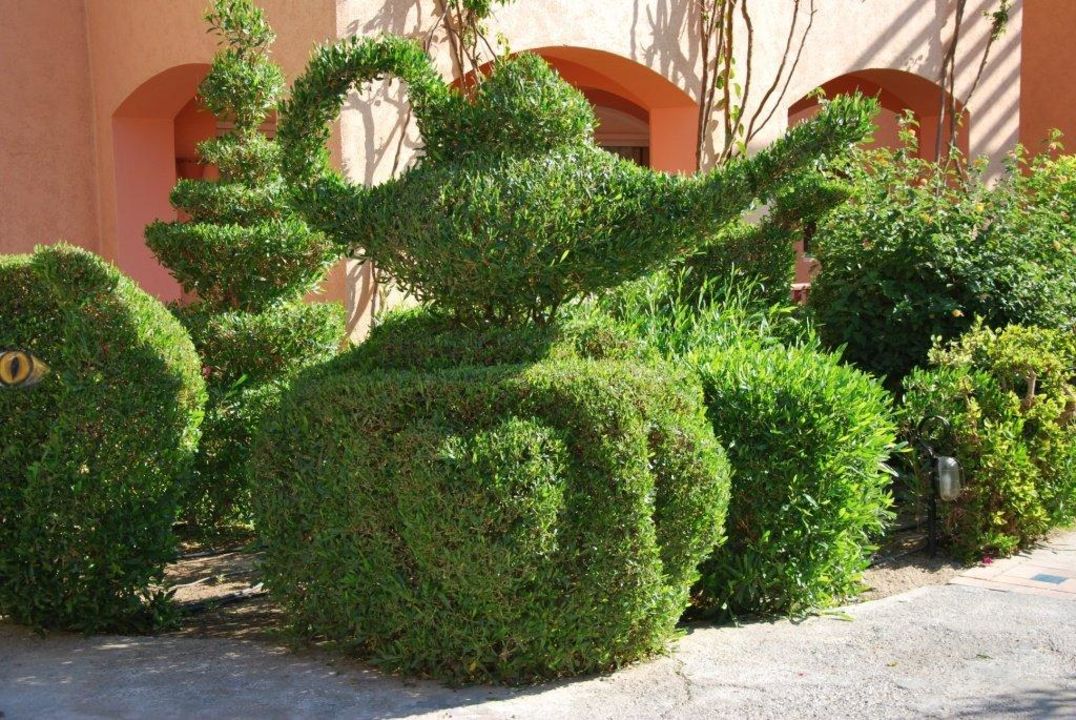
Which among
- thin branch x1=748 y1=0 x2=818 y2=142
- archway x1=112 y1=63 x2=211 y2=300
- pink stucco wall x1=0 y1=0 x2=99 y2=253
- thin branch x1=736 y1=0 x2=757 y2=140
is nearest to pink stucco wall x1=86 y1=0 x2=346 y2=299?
archway x1=112 y1=63 x2=211 y2=300

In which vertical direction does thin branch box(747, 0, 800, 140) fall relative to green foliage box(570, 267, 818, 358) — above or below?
above

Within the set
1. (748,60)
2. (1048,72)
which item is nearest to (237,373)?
(748,60)

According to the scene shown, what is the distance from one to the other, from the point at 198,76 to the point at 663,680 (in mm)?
6223

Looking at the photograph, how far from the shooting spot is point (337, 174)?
485 centimetres

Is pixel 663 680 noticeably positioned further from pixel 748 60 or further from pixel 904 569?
pixel 748 60

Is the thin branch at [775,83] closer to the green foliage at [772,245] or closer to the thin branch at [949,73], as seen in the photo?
the thin branch at [949,73]

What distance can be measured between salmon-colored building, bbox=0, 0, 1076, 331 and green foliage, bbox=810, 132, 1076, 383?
7.13 feet

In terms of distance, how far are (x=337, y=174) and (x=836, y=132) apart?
1.97m

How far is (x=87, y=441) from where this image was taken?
4.63m

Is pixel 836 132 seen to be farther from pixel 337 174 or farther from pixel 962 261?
pixel 962 261

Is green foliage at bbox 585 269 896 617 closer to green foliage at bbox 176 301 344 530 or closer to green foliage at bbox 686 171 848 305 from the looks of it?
green foliage at bbox 176 301 344 530

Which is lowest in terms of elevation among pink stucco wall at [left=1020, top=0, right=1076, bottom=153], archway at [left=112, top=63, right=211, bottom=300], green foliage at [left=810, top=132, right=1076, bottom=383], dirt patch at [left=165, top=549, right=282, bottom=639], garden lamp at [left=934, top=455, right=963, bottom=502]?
dirt patch at [left=165, top=549, right=282, bottom=639]

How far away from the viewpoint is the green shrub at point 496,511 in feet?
13.2

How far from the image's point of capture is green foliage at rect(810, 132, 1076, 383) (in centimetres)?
749
